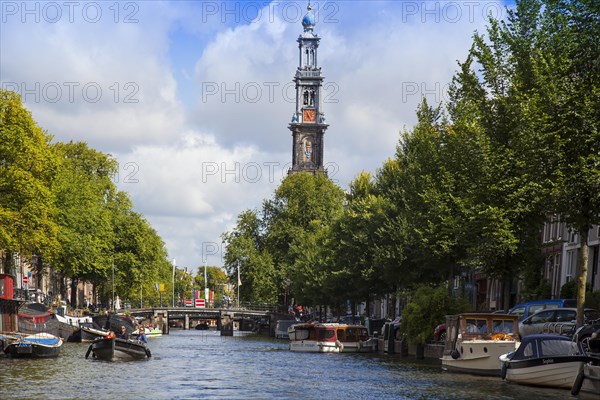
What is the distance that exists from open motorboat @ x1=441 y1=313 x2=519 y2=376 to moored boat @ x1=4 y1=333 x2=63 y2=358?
77.6ft

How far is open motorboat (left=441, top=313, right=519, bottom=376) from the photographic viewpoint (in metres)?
60.8

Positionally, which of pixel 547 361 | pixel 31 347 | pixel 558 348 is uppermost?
pixel 558 348

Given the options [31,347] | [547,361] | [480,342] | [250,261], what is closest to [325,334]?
[31,347]

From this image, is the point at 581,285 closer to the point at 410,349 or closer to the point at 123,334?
the point at 410,349

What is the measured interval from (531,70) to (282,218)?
113 meters

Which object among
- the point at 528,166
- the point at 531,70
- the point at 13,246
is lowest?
the point at 13,246

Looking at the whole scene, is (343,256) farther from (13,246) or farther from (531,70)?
(531,70)

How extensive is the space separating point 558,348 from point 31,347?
111 ft

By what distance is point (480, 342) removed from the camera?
6156cm

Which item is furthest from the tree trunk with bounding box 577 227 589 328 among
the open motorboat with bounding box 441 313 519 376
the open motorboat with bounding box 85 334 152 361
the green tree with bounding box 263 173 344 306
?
the green tree with bounding box 263 173 344 306

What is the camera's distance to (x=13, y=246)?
82500mm

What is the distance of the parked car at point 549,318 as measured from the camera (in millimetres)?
61594

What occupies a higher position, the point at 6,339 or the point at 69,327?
the point at 6,339

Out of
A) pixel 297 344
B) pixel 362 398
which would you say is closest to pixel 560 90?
pixel 362 398
